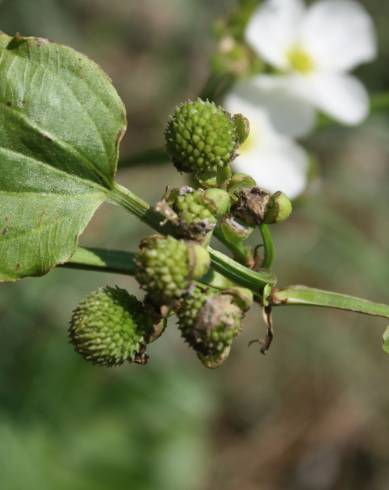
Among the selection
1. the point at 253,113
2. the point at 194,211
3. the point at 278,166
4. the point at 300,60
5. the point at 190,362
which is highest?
the point at 194,211

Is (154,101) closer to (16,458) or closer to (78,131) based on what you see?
(16,458)

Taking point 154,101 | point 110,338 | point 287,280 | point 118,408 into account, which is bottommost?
point 118,408

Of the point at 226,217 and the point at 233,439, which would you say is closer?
the point at 226,217

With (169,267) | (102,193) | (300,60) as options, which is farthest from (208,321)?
(300,60)

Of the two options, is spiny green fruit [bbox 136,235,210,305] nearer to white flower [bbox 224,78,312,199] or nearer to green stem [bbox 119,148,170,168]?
green stem [bbox 119,148,170,168]

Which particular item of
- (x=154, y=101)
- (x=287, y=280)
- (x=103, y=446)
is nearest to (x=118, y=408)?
(x=103, y=446)

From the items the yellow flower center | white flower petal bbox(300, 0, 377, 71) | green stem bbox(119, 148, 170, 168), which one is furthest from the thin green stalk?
white flower petal bbox(300, 0, 377, 71)

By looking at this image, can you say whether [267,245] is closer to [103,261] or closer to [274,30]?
[103,261]
